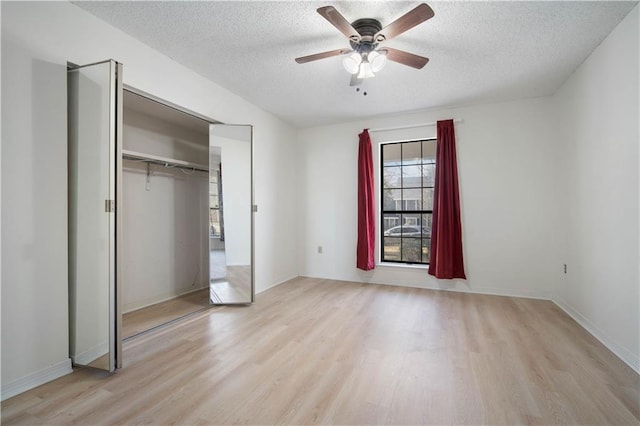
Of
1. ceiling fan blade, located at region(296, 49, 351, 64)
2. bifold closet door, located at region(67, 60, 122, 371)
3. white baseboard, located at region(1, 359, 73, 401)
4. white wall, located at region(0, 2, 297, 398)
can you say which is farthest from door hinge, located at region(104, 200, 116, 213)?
ceiling fan blade, located at region(296, 49, 351, 64)

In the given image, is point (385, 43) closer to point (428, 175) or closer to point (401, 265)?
point (428, 175)

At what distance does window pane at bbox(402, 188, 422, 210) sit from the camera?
466 cm

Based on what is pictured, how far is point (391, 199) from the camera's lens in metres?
4.81

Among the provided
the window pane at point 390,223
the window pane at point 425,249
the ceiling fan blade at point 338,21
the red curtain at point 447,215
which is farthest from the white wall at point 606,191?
the window pane at point 390,223

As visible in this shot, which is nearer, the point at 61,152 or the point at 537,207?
the point at 61,152

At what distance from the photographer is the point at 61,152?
208cm

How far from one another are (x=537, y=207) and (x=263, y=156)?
3.85 m

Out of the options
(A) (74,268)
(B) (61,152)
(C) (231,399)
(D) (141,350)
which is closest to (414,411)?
(C) (231,399)

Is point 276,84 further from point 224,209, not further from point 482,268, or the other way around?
point 482,268

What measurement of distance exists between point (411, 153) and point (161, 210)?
12.5ft

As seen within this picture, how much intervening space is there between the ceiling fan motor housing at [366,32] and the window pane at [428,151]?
2519 millimetres

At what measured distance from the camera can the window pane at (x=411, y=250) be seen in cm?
468

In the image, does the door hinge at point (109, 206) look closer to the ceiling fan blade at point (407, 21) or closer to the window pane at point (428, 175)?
the ceiling fan blade at point (407, 21)

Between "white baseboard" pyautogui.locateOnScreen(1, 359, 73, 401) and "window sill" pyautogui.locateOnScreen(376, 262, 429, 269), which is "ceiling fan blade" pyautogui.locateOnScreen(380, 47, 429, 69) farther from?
"white baseboard" pyautogui.locateOnScreen(1, 359, 73, 401)
